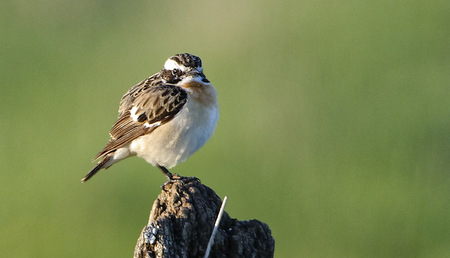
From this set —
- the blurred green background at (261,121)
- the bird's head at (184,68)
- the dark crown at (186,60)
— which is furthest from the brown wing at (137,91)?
the blurred green background at (261,121)

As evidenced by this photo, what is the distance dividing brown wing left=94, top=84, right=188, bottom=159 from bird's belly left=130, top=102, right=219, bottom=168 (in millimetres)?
64

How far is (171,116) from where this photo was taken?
23.7 feet

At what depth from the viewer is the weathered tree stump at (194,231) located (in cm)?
479

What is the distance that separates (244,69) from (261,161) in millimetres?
2664

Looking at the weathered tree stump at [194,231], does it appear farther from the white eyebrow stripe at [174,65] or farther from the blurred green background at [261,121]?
the blurred green background at [261,121]

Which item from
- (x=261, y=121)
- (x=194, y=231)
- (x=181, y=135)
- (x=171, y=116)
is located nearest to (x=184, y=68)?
(x=171, y=116)

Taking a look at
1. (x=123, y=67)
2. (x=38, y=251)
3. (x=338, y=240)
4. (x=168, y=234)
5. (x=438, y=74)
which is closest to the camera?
(x=168, y=234)

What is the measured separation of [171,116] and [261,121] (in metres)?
4.86

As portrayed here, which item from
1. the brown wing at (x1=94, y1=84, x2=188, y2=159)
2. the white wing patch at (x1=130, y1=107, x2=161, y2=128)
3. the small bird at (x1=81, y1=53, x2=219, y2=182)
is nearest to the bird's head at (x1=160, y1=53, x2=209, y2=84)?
the small bird at (x1=81, y1=53, x2=219, y2=182)

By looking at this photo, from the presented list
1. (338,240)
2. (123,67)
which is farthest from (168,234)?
(123,67)

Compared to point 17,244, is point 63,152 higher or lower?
higher

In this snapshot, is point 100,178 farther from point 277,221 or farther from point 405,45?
point 405,45

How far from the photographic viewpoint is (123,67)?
47.0ft

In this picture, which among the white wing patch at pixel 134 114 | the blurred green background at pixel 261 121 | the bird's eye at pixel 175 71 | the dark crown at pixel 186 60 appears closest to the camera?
the dark crown at pixel 186 60
